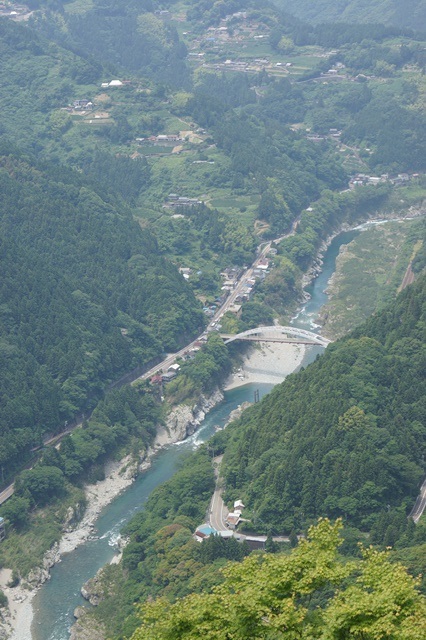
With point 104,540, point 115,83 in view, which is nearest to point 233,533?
point 104,540

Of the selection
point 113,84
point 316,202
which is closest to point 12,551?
point 316,202

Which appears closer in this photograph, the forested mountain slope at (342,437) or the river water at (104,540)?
the river water at (104,540)

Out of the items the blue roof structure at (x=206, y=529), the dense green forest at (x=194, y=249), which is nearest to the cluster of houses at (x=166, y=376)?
the dense green forest at (x=194, y=249)

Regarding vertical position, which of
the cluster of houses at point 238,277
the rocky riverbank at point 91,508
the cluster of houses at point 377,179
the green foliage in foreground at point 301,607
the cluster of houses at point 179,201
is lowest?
the cluster of houses at point 377,179

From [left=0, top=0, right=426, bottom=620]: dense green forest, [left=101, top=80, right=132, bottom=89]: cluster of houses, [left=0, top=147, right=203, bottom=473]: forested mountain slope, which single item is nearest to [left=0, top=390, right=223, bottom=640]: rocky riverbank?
[left=0, top=0, right=426, bottom=620]: dense green forest

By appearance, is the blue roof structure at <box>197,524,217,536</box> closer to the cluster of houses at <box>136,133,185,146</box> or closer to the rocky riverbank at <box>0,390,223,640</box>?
the rocky riverbank at <box>0,390,223,640</box>

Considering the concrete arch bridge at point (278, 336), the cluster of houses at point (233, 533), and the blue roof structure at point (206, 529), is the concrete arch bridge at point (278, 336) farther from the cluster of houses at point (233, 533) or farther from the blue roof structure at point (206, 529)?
the blue roof structure at point (206, 529)
